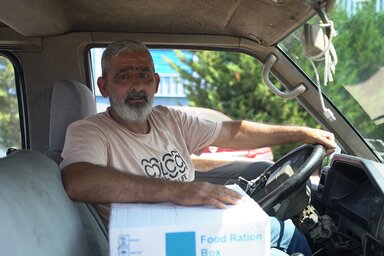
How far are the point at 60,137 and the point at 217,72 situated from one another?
631cm

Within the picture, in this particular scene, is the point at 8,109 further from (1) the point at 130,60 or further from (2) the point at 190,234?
(2) the point at 190,234

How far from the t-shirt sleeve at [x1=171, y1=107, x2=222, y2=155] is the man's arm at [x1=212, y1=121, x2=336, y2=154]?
0.17ft

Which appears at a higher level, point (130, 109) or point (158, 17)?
point (158, 17)

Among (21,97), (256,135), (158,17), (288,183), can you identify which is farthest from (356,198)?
(21,97)

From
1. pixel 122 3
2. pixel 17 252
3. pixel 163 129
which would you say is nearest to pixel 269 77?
pixel 163 129

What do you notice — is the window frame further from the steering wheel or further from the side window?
the steering wheel

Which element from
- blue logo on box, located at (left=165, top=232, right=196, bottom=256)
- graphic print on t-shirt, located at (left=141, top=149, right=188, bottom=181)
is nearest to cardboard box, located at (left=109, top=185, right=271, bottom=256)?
blue logo on box, located at (left=165, top=232, right=196, bottom=256)

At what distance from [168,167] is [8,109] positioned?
1.21 meters

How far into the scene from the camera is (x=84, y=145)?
1.81 m

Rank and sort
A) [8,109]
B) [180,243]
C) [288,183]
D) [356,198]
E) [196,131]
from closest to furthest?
1. [180,243]
2. [288,183]
3. [356,198]
4. [196,131]
5. [8,109]

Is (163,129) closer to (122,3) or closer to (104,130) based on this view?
(104,130)

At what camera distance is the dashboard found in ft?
5.76

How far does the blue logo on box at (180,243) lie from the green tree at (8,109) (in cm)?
178

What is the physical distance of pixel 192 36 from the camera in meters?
2.58
